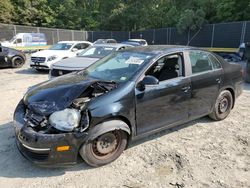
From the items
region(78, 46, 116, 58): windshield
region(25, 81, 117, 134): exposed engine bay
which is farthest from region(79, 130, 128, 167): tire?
region(78, 46, 116, 58): windshield

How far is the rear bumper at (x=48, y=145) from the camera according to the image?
2.99 m

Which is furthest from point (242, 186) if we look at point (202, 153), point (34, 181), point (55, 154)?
point (34, 181)

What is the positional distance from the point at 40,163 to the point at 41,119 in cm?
54

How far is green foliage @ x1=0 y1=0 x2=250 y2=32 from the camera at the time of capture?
30.2 meters

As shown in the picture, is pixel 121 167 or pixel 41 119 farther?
pixel 121 167

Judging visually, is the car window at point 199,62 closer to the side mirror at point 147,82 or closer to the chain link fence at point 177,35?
the side mirror at point 147,82

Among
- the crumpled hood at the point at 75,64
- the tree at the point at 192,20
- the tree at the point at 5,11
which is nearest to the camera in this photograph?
the crumpled hood at the point at 75,64

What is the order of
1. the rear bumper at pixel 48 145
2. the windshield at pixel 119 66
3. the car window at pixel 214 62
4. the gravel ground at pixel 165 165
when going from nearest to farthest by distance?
the rear bumper at pixel 48 145 < the gravel ground at pixel 165 165 < the windshield at pixel 119 66 < the car window at pixel 214 62

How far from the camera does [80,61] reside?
8.41 meters

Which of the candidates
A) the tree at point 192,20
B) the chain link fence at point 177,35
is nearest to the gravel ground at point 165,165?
the chain link fence at point 177,35

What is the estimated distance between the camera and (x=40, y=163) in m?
3.09

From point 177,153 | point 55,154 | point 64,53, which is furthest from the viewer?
point 64,53

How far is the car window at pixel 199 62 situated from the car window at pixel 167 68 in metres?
0.28

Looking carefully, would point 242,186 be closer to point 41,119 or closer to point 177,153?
point 177,153
